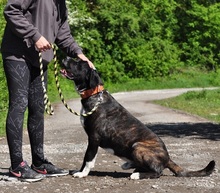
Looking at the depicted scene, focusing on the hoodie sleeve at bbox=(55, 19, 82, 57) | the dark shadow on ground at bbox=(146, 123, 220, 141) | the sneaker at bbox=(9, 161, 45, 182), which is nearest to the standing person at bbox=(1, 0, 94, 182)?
the sneaker at bbox=(9, 161, 45, 182)

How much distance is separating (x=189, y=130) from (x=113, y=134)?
19.1 ft

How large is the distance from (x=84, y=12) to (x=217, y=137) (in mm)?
24068

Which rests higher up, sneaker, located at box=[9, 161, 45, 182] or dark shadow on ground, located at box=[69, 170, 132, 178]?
sneaker, located at box=[9, 161, 45, 182]

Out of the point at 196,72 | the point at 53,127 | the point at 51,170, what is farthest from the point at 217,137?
the point at 196,72

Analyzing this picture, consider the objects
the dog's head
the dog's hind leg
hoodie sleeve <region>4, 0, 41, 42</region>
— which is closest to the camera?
hoodie sleeve <region>4, 0, 41, 42</region>

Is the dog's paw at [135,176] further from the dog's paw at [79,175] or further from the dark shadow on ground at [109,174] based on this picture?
the dog's paw at [79,175]

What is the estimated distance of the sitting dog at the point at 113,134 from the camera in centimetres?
625

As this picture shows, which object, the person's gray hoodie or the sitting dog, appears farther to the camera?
the sitting dog

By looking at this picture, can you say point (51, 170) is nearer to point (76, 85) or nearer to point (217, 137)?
point (76, 85)

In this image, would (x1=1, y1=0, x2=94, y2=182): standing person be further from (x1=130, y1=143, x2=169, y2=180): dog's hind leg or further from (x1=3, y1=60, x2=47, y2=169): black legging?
(x1=130, y1=143, x2=169, y2=180): dog's hind leg

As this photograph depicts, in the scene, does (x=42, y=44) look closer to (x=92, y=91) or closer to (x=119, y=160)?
(x=92, y=91)

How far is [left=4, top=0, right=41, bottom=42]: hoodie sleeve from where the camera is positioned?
576cm

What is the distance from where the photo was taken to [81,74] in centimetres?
647

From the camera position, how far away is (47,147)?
30.6ft
